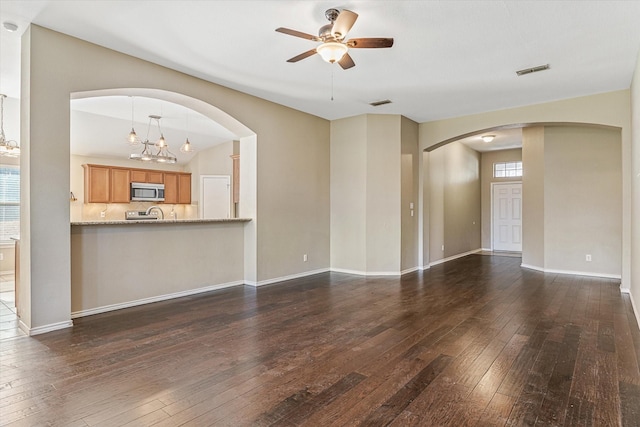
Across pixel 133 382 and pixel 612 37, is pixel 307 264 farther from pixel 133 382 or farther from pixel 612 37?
pixel 612 37

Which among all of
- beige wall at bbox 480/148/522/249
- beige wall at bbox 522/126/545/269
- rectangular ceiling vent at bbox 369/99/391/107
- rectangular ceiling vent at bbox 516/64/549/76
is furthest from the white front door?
rectangular ceiling vent at bbox 516/64/549/76

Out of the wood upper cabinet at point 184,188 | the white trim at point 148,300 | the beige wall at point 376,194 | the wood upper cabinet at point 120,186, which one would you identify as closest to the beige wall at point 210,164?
the wood upper cabinet at point 184,188

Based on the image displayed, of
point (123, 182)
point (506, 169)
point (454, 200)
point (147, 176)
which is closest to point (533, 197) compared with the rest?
point (454, 200)

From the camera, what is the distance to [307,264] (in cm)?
636

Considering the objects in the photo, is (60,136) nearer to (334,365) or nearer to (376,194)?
(334,365)

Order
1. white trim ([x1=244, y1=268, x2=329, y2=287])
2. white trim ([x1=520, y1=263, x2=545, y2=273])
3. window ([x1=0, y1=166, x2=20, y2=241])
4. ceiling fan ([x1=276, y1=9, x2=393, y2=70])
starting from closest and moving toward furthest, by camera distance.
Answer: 1. ceiling fan ([x1=276, y1=9, x2=393, y2=70])
2. white trim ([x1=244, y1=268, x2=329, y2=287])
3. window ([x1=0, y1=166, x2=20, y2=241])
4. white trim ([x1=520, y1=263, x2=545, y2=273])

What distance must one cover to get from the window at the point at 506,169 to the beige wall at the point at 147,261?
7.99 meters

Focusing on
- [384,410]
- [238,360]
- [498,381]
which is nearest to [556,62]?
[498,381]

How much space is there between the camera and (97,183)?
789 cm

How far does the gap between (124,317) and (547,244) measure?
6959mm

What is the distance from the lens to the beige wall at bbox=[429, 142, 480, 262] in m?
7.86

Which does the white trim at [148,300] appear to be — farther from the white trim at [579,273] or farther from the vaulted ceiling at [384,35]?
the white trim at [579,273]

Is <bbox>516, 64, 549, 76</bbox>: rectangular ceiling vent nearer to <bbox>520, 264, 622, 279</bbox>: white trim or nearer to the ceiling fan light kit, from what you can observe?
<bbox>520, 264, 622, 279</bbox>: white trim

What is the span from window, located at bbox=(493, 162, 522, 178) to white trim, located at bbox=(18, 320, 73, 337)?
10.4 meters
